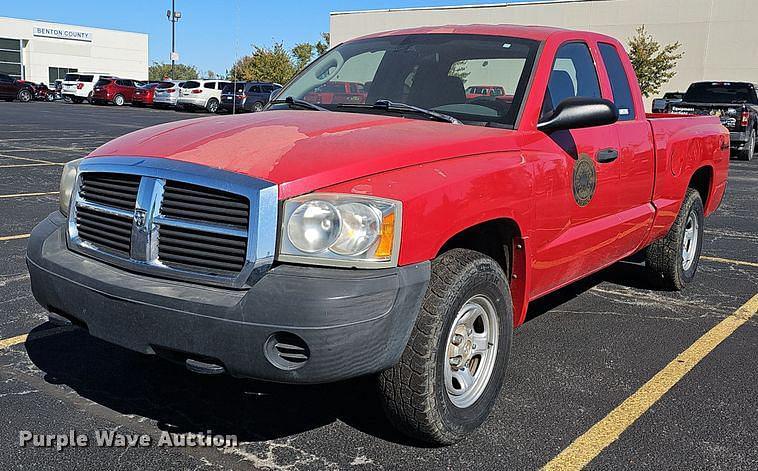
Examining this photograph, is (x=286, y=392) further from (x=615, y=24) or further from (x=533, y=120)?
(x=615, y=24)

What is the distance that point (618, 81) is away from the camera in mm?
4969

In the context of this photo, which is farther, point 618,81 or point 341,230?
point 618,81

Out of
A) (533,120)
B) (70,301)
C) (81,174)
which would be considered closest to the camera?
(70,301)

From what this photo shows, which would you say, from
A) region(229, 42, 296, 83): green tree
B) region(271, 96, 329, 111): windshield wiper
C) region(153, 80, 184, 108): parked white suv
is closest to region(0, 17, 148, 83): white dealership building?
region(229, 42, 296, 83): green tree

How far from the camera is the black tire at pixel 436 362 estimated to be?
2900 mm

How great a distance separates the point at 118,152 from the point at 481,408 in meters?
1.90

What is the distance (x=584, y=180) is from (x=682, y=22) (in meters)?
41.2

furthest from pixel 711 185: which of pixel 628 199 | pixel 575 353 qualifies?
pixel 575 353

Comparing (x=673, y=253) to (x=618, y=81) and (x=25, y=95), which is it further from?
(x=25, y=95)

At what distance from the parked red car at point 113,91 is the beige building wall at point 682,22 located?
20.0 metres

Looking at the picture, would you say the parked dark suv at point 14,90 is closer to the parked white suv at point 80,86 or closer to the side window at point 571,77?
the parked white suv at point 80,86

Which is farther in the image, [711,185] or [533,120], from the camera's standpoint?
[711,185]

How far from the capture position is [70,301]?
120 inches

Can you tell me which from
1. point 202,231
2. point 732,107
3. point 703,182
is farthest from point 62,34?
point 202,231
